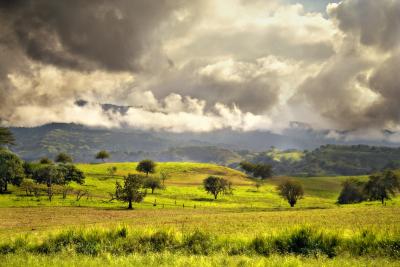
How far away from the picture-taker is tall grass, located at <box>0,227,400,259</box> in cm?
2298

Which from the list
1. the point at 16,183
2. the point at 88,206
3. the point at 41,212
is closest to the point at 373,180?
the point at 88,206

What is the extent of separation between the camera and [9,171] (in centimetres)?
12050

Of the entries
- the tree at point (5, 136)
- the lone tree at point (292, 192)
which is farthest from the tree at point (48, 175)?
the lone tree at point (292, 192)

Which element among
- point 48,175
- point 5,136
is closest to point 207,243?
point 48,175

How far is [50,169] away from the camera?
5266 inches

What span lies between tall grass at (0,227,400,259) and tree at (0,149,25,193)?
10624 cm

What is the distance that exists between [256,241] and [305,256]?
3.80m

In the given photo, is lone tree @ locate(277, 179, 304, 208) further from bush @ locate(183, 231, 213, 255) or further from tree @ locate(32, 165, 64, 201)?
bush @ locate(183, 231, 213, 255)

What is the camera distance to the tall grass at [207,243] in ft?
75.4

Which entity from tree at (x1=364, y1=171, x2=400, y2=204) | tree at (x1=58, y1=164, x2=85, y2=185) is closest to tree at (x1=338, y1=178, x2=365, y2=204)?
tree at (x1=364, y1=171, x2=400, y2=204)

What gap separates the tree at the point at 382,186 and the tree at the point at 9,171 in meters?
128

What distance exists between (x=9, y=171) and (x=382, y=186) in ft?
425

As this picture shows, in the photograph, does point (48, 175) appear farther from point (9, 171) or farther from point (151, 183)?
point (151, 183)

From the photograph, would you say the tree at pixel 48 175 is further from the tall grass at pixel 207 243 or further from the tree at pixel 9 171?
the tall grass at pixel 207 243
